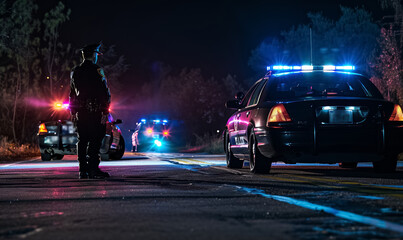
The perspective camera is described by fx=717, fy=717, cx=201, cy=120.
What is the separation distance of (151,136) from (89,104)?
848 inches

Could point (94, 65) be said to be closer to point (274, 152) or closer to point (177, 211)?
point (274, 152)

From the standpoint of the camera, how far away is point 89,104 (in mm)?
11391

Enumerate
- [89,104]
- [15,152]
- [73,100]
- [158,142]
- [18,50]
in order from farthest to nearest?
[158,142] → [18,50] → [15,152] → [73,100] → [89,104]

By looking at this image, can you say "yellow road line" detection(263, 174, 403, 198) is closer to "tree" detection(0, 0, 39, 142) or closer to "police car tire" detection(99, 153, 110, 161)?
"police car tire" detection(99, 153, 110, 161)

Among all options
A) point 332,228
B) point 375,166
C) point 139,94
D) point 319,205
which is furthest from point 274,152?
point 139,94

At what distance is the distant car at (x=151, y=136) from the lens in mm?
32312

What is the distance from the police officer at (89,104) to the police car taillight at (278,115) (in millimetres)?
2639

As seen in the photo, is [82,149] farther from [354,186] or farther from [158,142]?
[158,142]

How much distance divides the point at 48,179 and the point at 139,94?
94496mm

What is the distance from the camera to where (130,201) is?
759 cm

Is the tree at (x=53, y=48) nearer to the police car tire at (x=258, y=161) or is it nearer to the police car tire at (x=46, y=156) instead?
the police car tire at (x=46, y=156)

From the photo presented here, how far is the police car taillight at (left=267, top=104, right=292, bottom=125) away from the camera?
1076 centimetres

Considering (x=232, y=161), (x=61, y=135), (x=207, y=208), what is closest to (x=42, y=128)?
(x=61, y=135)

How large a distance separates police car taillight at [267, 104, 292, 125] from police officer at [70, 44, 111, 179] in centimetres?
264
